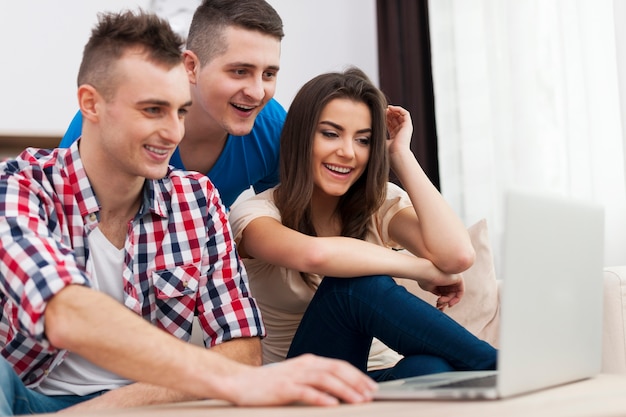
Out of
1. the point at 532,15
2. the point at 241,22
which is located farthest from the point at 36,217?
the point at 532,15

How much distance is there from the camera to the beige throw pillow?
217 cm

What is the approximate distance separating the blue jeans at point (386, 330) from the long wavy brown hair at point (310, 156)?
265mm

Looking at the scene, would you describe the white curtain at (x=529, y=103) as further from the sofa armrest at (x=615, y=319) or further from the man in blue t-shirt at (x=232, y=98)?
the man in blue t-shirt at (x=232, y=98)

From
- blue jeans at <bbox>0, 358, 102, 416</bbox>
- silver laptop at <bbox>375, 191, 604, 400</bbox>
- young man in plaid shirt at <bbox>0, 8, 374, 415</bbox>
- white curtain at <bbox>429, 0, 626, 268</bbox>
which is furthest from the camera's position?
white curtain at <bbox>429, 0, 626, 268</bbox>

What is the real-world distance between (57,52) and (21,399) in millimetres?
2609

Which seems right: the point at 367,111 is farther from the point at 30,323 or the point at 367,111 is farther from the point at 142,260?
the point at 30,323

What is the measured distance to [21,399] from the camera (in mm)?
1354

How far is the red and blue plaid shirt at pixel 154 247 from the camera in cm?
146

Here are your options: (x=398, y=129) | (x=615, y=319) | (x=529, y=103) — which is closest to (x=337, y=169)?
(x=398, y=129)

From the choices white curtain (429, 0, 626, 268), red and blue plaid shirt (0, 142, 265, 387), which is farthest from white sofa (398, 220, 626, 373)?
white curtain (429, 0, 626, 268)

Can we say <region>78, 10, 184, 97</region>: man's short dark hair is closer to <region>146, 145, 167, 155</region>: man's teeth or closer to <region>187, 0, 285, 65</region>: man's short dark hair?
<region>146, 145, 167, 155</region>: man's teeth

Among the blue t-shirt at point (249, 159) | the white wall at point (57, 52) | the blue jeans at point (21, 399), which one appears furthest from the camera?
the white wall at point (57, 52)

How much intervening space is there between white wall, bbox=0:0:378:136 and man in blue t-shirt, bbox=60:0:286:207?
→ 109 centimetres

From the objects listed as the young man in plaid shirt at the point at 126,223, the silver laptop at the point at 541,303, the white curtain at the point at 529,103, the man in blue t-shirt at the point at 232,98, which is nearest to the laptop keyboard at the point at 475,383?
the silver laptop at the point at 541,303
